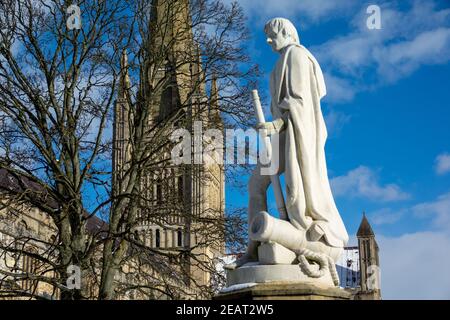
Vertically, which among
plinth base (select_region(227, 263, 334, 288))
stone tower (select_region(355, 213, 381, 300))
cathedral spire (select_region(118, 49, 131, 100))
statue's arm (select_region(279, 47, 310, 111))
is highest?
stone tower (select_region(355, 213, 381, 300))

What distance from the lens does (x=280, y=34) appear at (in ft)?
26.6

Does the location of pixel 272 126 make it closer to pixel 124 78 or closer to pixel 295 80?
pixel 295 80

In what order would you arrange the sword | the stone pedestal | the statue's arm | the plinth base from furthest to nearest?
the statue's arm, the sword, the plinth base, the stone pedestal

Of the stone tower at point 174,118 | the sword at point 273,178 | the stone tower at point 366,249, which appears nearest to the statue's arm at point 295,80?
the sword at point 273,178

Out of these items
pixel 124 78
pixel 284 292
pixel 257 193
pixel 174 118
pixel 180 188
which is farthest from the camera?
pixel 180 188

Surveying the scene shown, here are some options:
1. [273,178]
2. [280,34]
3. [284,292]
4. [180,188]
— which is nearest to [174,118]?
[180,188]

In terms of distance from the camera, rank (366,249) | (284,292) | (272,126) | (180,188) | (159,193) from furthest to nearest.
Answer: (366,249)
(180,188)
(159,193)
(272,126)
(284,292)

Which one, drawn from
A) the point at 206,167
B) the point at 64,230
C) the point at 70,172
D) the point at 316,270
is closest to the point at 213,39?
the point at 206,167

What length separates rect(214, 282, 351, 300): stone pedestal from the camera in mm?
6828

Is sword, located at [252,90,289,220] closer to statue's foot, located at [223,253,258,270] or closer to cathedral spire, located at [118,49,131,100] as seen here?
statue's foot, located at [223,253,258,270]

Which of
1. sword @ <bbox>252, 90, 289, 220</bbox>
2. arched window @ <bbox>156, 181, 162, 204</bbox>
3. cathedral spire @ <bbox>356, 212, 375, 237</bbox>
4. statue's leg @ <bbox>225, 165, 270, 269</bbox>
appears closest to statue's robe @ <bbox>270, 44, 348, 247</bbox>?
sword @ <bbox>252, 90, 289, 220</bbox>

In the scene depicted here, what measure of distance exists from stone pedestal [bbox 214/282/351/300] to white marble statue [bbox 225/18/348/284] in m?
0.23

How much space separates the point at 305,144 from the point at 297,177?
0.35 meters

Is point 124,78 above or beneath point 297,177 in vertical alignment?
above
